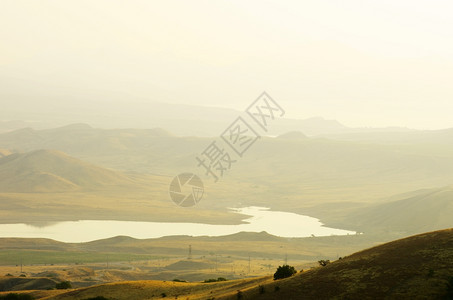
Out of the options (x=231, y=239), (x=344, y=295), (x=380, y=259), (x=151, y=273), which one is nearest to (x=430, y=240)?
(x=380, y=259)

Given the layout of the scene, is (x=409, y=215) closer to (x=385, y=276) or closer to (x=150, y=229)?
(x=150, y=229)

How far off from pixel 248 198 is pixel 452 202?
7183 cm

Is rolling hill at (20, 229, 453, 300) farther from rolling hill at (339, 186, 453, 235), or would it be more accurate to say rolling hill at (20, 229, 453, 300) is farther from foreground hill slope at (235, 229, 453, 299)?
rolling hill at (339, 186, 453, 235)

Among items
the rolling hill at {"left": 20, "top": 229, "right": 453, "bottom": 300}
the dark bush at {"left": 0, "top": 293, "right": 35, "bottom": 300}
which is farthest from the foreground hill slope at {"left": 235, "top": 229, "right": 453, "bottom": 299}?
the dark bush at {"left": 0, "top": 293, "right": 35, "bottom": 300}

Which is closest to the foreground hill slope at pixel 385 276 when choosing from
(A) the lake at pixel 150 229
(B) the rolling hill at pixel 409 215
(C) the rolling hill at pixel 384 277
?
(C) the rolling hill at pixel 384 277

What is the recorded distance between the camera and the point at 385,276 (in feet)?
101

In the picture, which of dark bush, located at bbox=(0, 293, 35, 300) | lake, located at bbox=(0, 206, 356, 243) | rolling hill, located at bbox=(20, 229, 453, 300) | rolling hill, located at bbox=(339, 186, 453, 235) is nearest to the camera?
rolling hill, located at bbox=(20, 229, 453, 300)

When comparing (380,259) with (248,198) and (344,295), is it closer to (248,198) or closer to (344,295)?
(344,295)

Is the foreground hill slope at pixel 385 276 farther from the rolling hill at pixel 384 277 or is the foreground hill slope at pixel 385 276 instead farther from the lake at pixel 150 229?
the lake at pixel 150 229

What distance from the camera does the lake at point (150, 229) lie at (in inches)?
5118

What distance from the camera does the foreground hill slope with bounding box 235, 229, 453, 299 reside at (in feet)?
95.5

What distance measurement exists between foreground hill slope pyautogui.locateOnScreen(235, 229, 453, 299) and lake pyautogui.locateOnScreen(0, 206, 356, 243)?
95827 mm

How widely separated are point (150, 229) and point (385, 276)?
4462 inches

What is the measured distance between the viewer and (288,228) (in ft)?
480
